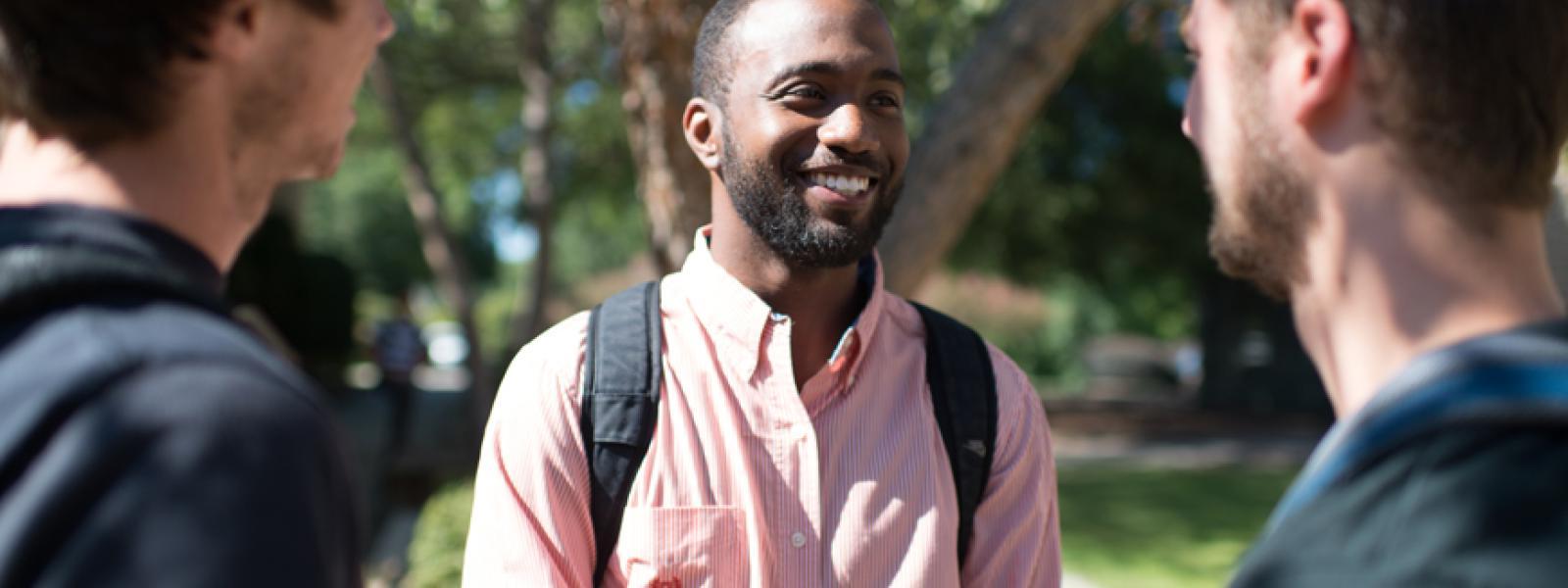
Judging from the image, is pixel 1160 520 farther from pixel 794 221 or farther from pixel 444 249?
pixel 794 221

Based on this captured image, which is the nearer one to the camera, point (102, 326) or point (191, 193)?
point (102, 326)

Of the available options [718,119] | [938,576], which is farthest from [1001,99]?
[938,576]

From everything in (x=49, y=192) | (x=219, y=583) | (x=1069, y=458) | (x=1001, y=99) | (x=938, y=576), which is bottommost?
(x=1069, y=458)

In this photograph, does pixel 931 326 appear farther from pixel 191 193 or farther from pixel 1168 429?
pixel 1168 429

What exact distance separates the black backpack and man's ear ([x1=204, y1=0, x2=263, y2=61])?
106 cm

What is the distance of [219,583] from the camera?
3.33ft

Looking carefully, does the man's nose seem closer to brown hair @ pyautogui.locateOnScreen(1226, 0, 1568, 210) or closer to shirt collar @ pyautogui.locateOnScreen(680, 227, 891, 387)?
shirt collar @ pyautogui.locateOnScreen(680, 227, 891, 387)

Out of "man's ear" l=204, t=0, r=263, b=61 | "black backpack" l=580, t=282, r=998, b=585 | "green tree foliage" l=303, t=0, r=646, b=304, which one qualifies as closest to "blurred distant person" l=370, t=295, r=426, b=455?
"green tree foliage" l=303, t=0, r=646, b=304

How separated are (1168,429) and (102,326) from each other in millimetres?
19662

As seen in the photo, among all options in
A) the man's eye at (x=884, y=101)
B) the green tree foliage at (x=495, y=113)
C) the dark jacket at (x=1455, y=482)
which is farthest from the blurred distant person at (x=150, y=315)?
the green tree foliage at (x=495, y=113)

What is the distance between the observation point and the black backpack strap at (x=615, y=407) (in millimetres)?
2146

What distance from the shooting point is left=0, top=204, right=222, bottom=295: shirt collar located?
1.09 metres

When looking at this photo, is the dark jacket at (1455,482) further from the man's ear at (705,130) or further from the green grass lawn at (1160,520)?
the green grass lawn at (1160,520)

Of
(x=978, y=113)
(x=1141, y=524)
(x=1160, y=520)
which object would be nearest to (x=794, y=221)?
(x=978, y=113)
